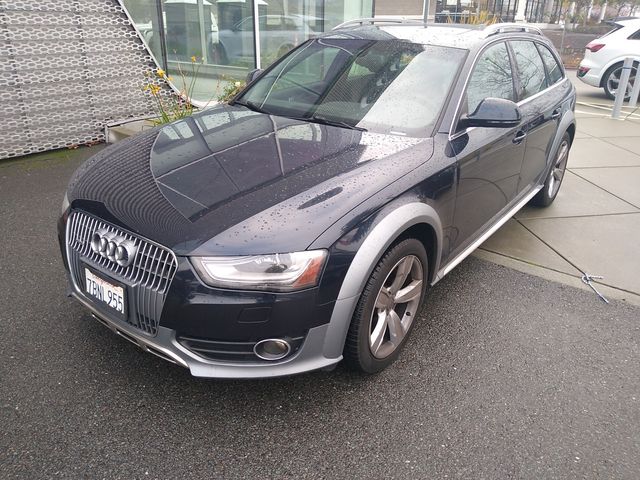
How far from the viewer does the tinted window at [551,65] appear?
4.56 metres

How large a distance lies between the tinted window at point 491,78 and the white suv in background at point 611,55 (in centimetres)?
906

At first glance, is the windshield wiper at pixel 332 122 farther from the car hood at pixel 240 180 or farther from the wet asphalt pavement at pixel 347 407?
the wet asphalt pavement at pixel 347 407

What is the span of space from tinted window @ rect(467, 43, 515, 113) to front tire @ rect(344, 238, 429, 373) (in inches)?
43.2

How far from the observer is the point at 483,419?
8.04ft

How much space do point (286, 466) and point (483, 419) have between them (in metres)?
0.95

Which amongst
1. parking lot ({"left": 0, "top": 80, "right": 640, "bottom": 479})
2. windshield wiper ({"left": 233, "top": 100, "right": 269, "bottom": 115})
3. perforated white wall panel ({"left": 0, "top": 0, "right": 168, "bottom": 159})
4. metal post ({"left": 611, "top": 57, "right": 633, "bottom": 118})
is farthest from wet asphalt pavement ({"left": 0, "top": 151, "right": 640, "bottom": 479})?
metal post ({"left": 611, "top": 57, "right": 633, "bottom": 118})

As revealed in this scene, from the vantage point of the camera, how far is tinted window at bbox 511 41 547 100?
13.0 feet

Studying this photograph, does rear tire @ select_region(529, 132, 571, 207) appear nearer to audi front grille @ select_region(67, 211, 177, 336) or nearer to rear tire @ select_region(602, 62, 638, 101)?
audi front grille @ select_region(67, 211, 177, 336)

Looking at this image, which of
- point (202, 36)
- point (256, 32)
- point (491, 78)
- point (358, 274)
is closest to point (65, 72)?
point (202, 36)

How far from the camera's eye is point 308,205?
2.26 metres

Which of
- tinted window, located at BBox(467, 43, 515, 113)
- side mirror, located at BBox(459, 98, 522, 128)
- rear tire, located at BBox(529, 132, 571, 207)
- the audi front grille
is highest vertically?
tinted window, located at BBox(467, 43, 515, 113)

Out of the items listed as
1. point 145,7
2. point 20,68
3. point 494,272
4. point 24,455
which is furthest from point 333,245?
point 145,7

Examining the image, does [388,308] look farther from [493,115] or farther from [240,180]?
[493,115]

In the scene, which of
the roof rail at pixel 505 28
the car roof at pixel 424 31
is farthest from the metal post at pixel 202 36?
the roof rail at pixel 505 28
